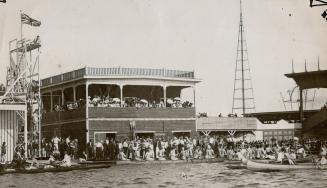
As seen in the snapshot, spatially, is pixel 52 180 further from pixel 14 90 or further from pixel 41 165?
pixel 14 90

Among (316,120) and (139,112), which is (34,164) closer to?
(139,112)

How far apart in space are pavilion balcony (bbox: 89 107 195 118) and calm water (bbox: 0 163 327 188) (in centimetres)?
801

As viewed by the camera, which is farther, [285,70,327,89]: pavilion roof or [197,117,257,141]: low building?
[197,117,257,141]: low building

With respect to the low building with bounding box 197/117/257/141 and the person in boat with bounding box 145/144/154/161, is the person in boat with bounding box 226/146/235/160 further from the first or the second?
the low building with bounding box 197/117/257/141

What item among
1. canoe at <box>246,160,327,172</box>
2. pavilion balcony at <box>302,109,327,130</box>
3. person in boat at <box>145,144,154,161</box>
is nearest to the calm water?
canoe at <box>246,160,327,172</box>

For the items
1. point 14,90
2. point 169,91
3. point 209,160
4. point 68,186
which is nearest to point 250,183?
point 68,186

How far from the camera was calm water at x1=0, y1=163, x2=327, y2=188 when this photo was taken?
24.7m

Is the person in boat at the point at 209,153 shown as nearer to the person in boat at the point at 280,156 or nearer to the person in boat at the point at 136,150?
the person in boat at the point at 136,150

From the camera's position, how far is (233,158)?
3794 cm

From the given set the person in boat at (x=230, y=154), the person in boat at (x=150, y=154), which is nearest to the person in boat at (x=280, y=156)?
the person in boat at (x=230, y=154)

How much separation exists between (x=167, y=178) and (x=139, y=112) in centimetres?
1457

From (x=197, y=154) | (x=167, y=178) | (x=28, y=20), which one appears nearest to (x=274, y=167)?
(x=167, y=178)

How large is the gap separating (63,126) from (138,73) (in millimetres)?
6753

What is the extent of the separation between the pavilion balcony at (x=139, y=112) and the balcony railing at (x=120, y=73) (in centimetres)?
276
